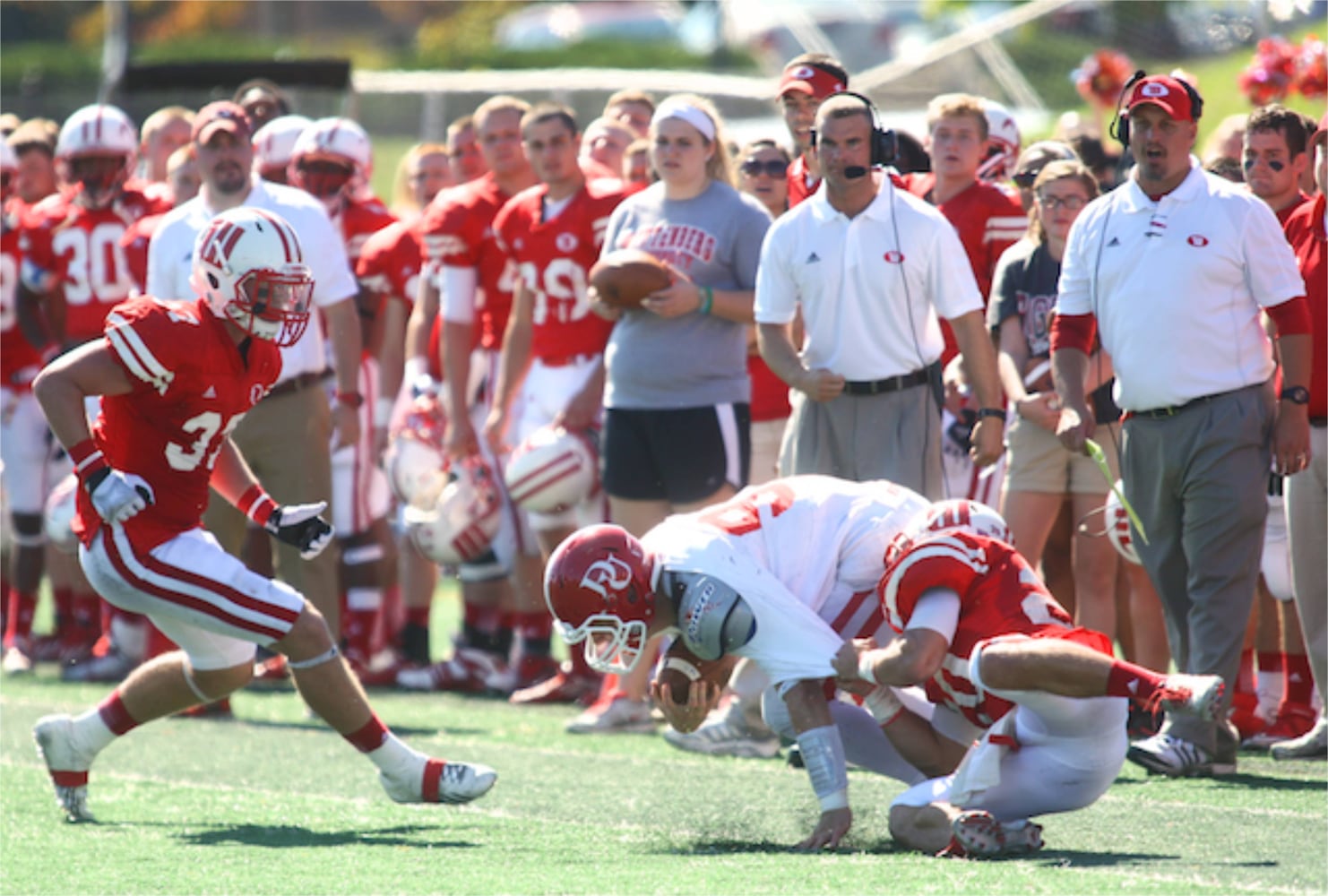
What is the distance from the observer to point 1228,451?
6.12m

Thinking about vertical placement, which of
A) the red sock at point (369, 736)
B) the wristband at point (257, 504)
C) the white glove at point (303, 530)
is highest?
the wristband at point (257, 504)

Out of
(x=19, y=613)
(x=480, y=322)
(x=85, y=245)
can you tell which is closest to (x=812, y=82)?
(x=480, y=322)

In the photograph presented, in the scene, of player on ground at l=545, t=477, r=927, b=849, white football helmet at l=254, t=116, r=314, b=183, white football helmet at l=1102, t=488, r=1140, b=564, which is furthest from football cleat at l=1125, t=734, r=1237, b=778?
white football helmet at l=254, t=116, r=314, b=183

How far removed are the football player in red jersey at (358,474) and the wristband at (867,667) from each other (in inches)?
163

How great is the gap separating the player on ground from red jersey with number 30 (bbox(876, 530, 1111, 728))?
205 millimetres

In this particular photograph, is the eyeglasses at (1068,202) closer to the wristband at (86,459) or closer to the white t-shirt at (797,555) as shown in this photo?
the white t-shirt at (797,555)

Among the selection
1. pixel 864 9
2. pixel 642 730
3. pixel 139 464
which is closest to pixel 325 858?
pixel 139 464

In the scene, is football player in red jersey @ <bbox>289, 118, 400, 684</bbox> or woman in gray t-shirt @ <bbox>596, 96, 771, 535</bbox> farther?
football player in red jersey @ <bbox>289, 118, 400, 684</bbox>

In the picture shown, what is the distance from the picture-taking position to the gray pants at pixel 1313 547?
6367 millimetres

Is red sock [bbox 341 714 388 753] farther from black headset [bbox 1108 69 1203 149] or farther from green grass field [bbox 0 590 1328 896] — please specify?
black headset [bbox 1108 69 1203 149]

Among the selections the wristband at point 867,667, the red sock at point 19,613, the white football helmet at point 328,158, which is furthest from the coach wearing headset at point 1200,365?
the red sock at point 19,613

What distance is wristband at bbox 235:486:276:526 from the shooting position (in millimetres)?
6203

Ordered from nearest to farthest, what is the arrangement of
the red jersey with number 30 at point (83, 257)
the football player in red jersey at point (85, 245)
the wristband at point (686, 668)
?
the wristband at point (686, 668), the football player in red jersey at point (85, 245), the red jersey with number 30 at point (83, 257)

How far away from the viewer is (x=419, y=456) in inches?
355
